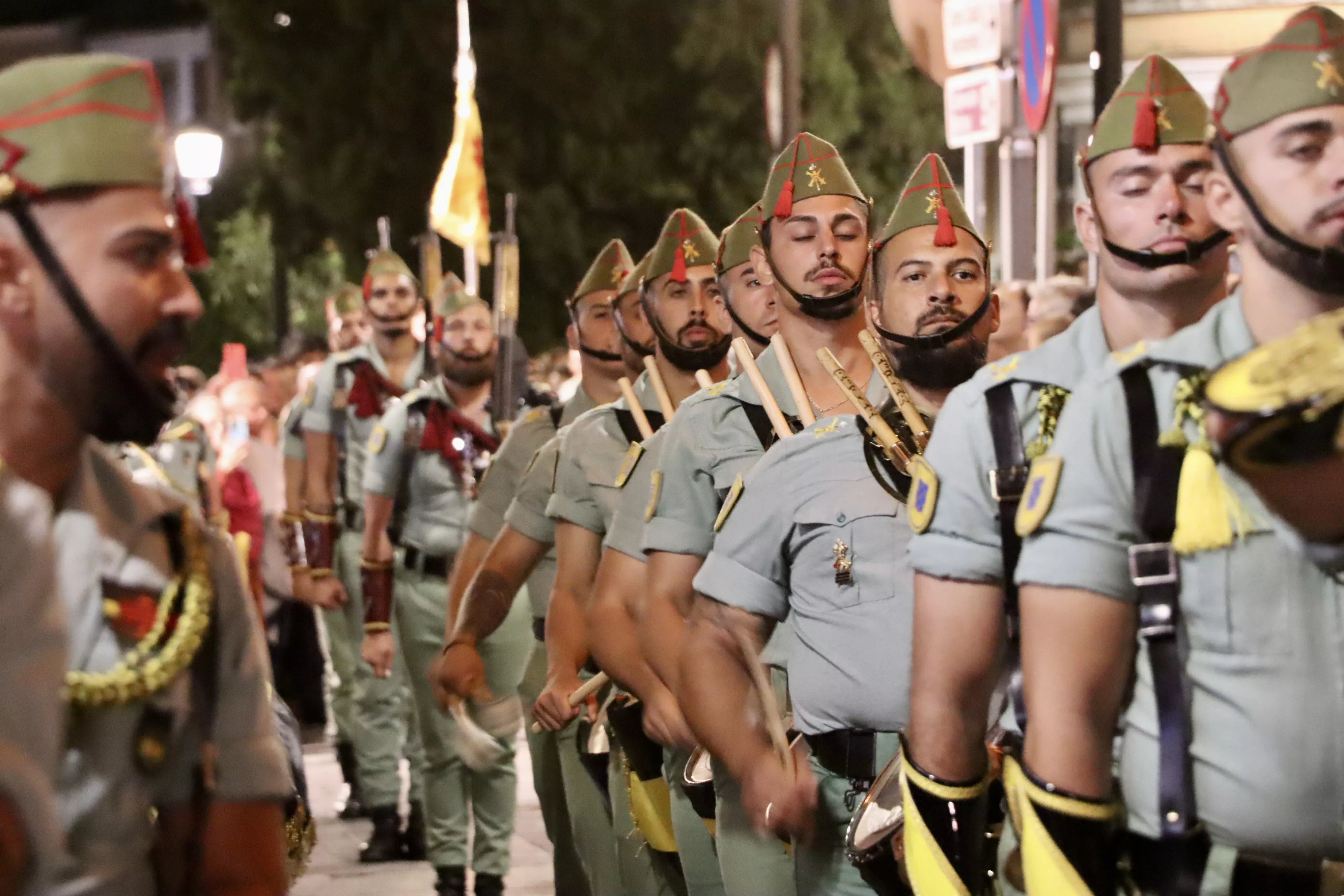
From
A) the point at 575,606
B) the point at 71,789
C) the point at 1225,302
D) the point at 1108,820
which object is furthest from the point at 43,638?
the point at 575,606

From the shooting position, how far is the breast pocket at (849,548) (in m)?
4.81

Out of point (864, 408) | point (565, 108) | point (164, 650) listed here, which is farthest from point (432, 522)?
point (565, 108)

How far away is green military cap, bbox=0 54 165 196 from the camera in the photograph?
274cm

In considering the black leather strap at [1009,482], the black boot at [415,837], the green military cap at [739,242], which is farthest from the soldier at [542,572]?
the black leather strap at [1009,482]

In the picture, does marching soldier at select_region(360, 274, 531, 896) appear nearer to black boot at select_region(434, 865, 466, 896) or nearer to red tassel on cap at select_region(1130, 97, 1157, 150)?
black boot at select_region(434, 865, 466, 896)

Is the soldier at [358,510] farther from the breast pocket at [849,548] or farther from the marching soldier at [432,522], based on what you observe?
the breast pocket at [849,548]

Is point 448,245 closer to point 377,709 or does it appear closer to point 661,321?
point 377,709

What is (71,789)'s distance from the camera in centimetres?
267

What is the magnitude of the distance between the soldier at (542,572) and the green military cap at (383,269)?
3.19 meters

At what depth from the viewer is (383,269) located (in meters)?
12.1

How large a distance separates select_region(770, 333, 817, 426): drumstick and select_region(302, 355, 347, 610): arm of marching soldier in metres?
6.02

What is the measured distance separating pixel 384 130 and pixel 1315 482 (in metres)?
35.0

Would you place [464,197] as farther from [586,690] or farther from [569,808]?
[586,690]

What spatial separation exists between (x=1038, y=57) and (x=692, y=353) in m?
6.07
